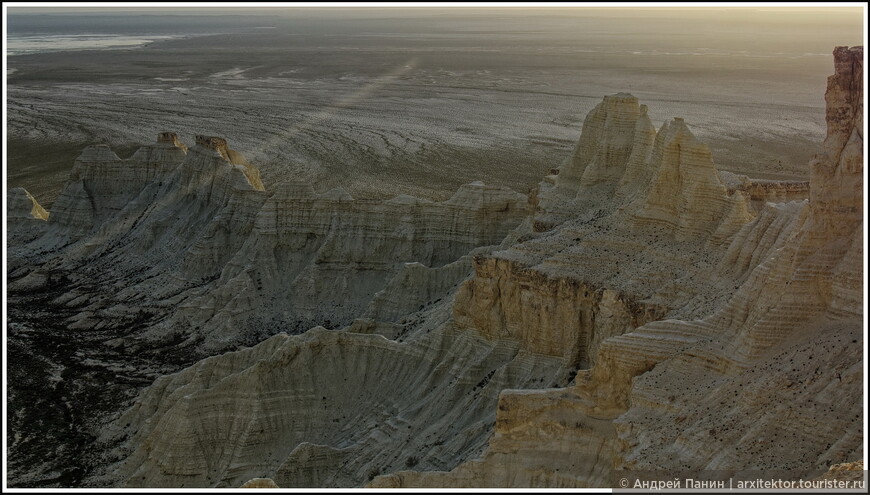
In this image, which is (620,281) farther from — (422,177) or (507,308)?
(422,177)

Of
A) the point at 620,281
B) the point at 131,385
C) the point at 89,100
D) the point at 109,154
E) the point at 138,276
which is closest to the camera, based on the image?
the point at 620,281

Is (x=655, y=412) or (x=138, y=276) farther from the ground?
(x=655, y=412)

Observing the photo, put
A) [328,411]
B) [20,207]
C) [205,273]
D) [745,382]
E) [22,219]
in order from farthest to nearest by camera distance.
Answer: [20,207], [22,219], [205,273], [328,411], [745,382]

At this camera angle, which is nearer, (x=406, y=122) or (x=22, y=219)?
(x=22, y=219)

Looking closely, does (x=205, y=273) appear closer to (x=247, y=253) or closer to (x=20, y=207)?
Answer: (x=247, y=253)

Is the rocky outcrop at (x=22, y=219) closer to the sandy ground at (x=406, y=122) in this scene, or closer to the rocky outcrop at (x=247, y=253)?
the rocky outcrop at (x=247, y=253)

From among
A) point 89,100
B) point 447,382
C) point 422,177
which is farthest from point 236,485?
point 89,100

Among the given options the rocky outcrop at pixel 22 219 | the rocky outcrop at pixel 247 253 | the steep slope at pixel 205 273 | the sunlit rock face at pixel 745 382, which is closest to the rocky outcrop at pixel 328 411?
the steep slope at pixel 205 273

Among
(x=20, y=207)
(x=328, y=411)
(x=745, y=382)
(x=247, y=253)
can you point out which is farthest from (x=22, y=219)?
(x=745, y=382)
